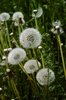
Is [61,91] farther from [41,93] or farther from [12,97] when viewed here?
[12,97]

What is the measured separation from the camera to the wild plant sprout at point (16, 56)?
1831 mm

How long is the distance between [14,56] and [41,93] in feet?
0.78

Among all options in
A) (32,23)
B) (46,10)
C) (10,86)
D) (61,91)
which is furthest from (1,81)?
(46,10)

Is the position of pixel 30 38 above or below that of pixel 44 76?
above

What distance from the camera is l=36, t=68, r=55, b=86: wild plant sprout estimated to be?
5.86ft

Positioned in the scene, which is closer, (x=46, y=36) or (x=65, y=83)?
(x=65, y=83)

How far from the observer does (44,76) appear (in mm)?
1807

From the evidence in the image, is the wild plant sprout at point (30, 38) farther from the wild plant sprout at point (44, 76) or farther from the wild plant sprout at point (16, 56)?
the wild plant sprout at point (44, 76)

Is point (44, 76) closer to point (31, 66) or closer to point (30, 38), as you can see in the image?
point (31, 66)

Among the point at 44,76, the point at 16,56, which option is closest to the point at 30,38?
the point at 16,56

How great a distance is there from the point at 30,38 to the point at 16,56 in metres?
0.12

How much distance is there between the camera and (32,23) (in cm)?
291

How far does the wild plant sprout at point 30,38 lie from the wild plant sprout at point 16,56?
0.04 meters

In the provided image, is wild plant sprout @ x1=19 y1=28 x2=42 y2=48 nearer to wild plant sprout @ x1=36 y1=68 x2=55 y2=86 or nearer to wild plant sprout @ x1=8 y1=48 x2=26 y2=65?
wild plant sprout @ x1=8 y1=48 x2=26 y2=65
